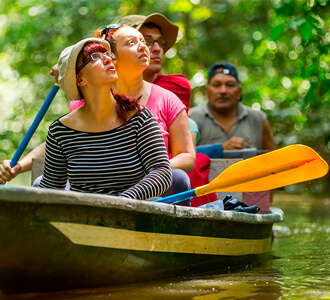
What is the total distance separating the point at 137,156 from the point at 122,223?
0.45 m

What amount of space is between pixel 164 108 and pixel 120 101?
21.6 inches

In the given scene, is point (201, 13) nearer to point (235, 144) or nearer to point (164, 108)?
point (235, 144)

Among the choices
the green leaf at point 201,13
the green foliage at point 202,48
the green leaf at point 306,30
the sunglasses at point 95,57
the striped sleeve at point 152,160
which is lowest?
the green foliage at point 202,48

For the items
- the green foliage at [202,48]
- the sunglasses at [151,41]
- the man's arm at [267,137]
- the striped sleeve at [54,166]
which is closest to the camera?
the striped sleeve at [54,166]

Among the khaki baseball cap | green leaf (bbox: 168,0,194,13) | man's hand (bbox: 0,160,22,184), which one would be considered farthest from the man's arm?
green leaf (bbox: 168,0,194,13)

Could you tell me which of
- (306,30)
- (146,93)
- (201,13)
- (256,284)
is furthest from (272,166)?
(201,13)

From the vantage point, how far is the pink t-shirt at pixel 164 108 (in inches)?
132

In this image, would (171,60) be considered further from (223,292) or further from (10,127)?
(223,292)

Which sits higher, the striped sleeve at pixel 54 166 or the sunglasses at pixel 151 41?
the sunglasses at pixel 151 41

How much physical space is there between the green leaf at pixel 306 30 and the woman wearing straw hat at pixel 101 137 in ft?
7.74

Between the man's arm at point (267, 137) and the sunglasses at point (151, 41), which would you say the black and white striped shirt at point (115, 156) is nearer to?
the sunglasses at point (151, 41)

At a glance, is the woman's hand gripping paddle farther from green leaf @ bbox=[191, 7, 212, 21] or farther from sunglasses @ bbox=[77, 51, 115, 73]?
green leaf @ bbox=[191, 7, 212, 21]

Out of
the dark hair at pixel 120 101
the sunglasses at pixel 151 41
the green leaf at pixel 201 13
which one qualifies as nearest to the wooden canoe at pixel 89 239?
the dark hair at pixel 120 101

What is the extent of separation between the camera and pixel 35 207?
2186mm
